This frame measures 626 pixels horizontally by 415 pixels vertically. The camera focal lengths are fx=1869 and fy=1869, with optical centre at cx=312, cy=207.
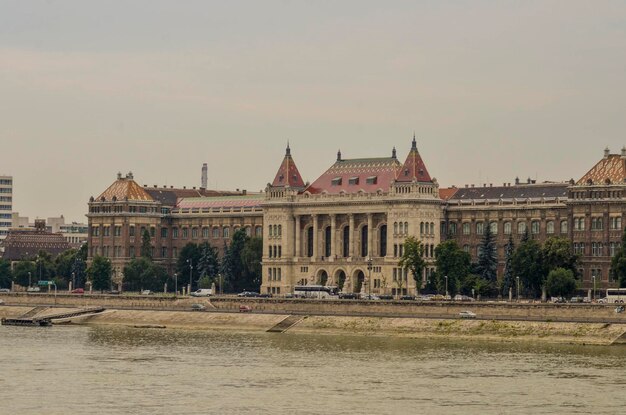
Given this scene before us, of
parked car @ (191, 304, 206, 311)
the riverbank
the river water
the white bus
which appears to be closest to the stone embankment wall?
parked car @ (191, 304, 206, 311)

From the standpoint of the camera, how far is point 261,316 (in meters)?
183

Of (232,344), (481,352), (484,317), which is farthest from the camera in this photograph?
(484,317)

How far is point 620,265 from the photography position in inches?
7667

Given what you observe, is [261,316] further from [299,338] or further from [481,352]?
[481,352]

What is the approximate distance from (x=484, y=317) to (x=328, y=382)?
170ft

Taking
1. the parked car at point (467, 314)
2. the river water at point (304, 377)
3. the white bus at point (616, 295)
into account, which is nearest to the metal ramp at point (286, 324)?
the river water at point (304, 377)

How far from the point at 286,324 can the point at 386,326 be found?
12.6 m

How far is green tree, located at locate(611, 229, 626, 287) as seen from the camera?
638 feet

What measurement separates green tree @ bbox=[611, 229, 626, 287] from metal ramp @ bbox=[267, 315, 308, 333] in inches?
1422

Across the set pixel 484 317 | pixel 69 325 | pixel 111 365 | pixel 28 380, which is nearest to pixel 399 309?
pixel 484 317

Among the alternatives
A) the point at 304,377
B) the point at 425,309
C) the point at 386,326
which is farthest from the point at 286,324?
the point at 304,377

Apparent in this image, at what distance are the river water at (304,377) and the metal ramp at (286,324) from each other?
13408mm

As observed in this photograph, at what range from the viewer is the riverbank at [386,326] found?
15612 centimetres

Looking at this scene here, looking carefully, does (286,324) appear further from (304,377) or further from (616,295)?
(304,377)
